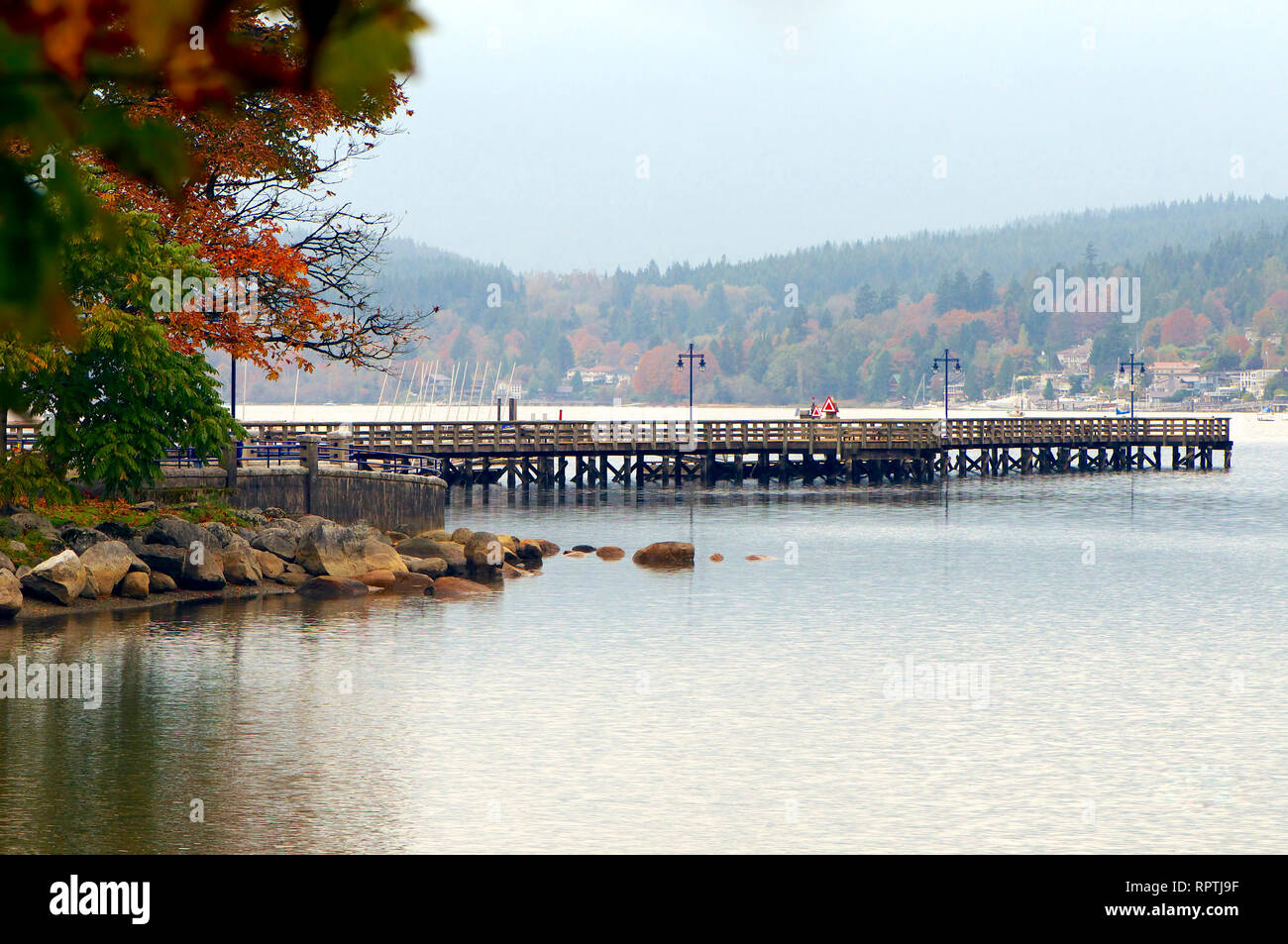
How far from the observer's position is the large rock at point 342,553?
35562 millimetres

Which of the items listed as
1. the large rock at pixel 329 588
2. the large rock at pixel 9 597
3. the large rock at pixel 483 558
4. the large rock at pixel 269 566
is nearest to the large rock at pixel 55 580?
the large rock at pixel 9 597

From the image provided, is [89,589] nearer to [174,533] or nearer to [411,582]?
[174,533]

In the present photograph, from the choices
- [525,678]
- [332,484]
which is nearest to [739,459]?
[332,484]

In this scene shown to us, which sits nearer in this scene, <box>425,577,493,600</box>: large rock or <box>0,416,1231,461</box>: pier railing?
<box>425,577,493,600</box>: large rock

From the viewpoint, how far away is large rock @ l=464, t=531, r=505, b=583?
39.8 metres

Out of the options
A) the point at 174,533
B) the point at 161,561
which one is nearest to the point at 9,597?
the point at 161,561

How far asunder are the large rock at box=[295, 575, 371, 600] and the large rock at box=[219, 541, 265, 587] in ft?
3.20

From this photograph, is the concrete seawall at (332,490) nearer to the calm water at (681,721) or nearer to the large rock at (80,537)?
Answer: the large rock at (80,537)

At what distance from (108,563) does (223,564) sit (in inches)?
129

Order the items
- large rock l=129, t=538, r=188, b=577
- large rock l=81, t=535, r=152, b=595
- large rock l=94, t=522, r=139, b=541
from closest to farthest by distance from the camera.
A: large rock l=81, t=535, r=152, b=595, large rock l=94, t=522, r=139, b=541, large rock l=129, t=538, r=188, b=577

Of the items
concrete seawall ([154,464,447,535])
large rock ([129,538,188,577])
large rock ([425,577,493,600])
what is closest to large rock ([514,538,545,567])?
concrete seawall ([154,464,447,535])

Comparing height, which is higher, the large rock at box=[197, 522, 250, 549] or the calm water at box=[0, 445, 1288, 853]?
the large rock at box=[197, 522, 250, 549]

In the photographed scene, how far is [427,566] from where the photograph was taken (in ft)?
125

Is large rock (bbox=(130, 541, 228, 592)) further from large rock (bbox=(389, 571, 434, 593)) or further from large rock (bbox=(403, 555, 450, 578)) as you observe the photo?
large rock (bbox=(403, 555, 450, 578))
